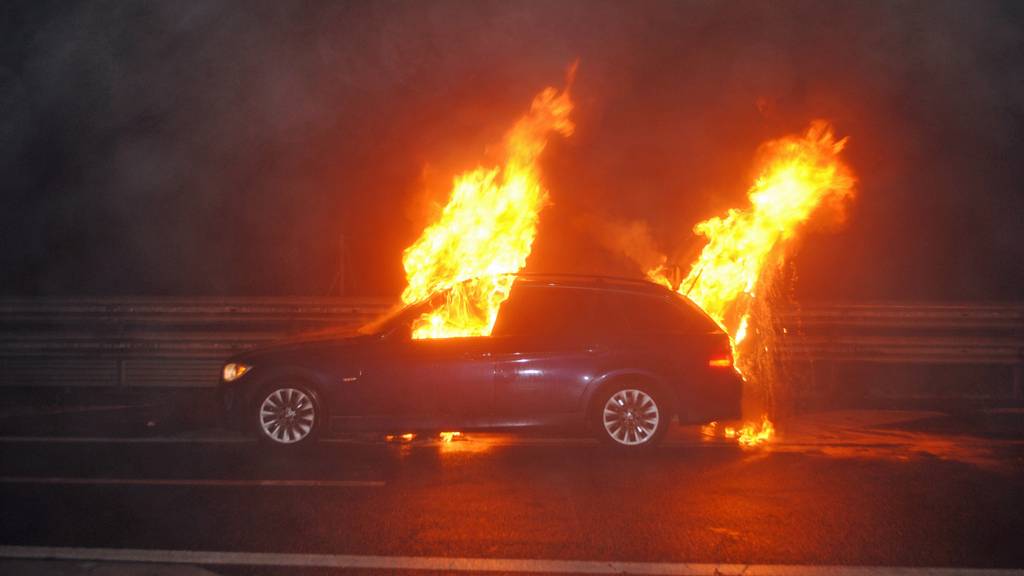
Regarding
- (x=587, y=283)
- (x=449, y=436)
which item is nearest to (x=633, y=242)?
(x=587, y=283)

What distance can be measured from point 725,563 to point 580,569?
31.5 inches

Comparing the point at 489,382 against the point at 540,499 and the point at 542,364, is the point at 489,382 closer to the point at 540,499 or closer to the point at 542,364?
the point at 542,364

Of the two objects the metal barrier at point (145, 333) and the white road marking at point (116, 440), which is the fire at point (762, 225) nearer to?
the metal barrier at point (145, 333)

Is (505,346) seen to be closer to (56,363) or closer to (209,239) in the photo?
(56,363)

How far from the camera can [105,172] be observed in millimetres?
14438

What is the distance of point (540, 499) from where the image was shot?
20.2ft

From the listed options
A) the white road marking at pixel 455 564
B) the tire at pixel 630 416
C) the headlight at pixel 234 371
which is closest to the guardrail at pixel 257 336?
the headlight at pixel 234 371

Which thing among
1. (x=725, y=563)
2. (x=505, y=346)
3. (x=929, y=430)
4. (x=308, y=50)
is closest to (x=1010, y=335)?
(x=929, y=430)

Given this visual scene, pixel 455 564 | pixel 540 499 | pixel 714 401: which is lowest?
pixel 455 564

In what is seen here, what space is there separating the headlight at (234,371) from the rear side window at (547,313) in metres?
2.28

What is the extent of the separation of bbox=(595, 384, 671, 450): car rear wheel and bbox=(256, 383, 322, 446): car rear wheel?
8.37 feet

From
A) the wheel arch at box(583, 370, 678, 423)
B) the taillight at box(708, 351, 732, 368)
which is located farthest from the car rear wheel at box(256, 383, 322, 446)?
the taillight at box(708, 351, 732, 368)

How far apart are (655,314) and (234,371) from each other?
3918 millimetres

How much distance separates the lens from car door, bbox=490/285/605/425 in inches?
315
